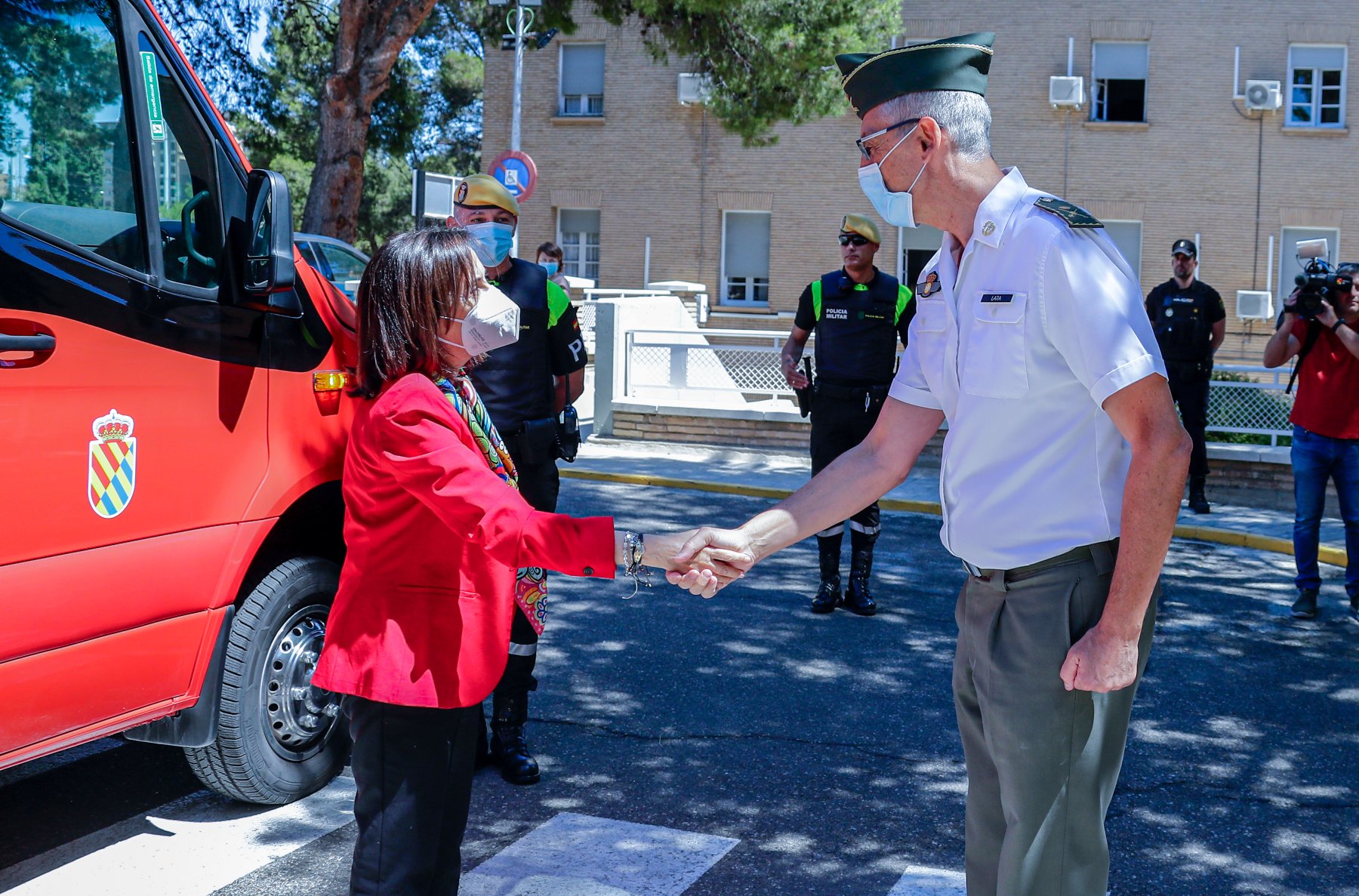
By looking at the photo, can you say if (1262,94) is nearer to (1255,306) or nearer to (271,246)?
(1255,306)

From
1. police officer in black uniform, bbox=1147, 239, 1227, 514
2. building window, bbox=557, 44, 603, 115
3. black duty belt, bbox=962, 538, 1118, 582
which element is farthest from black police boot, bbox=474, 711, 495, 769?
building window, bbox=557, 44, 603, 115

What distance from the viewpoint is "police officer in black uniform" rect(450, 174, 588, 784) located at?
4852 mm

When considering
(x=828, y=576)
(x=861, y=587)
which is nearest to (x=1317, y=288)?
(x=861, y=587)

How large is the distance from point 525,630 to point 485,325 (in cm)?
209

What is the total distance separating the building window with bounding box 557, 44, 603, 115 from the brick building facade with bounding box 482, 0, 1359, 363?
0.39 meters

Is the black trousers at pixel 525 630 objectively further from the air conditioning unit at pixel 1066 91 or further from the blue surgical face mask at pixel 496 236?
the air conditioning unit at pixel 1066 91

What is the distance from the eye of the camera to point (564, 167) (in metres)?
26.6

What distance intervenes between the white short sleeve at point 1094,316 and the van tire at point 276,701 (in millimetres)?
2732

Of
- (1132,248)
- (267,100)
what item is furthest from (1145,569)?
(1132,248)

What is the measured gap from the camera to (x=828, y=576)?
7613 mm

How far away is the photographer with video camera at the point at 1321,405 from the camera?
24.4ft

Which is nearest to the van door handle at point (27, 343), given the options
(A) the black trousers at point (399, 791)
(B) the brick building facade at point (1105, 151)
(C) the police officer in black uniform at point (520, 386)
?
(A) the black trousers at point (399, 791)

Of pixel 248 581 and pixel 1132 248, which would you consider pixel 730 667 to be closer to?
pixel 248 581

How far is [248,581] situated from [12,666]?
3.39 ft
